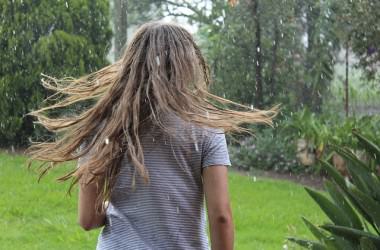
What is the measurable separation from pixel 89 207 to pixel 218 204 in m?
0.44

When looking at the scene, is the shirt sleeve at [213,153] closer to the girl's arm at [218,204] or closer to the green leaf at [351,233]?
the girl's arm at [218,204]

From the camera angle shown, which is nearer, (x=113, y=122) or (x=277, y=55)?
(x=113, y=122)

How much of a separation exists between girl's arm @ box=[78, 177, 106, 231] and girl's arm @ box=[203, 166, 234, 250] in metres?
0.37

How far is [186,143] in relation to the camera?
244 cm

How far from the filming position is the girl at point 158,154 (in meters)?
2.45

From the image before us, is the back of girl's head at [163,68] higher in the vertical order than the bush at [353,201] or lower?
higher

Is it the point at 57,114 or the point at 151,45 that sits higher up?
the point at 151,45

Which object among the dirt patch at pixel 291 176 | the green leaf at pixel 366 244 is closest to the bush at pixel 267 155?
the dirt patch at pixel 291 176

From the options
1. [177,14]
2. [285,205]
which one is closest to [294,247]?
[285,205]

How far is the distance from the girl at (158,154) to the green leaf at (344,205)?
812 mm

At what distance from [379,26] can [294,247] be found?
5.21 m

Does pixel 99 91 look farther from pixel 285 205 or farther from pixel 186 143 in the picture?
pixel 285 205

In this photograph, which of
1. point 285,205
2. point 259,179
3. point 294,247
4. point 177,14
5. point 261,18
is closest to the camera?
point 294,247

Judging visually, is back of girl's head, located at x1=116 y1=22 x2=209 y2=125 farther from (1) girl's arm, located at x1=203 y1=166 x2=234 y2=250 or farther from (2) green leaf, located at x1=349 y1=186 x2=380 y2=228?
(2) green leaf, located at x1=349 y1=186 x2=380 y2=228
